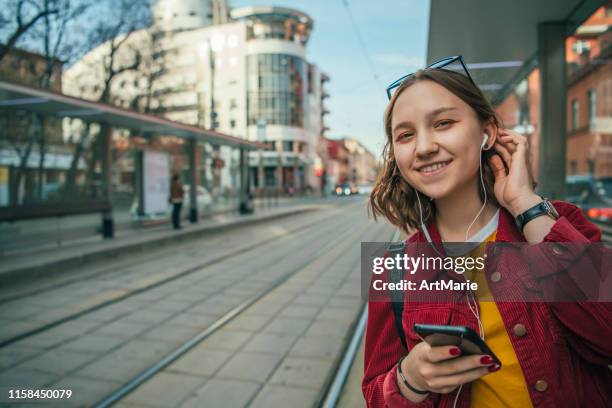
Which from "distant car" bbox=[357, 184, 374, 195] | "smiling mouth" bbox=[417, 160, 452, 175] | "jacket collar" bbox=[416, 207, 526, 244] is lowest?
"jacket collar" bbox=[416, 207, 526, 244]

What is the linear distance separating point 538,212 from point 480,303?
0.23m

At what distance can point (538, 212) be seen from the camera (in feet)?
3.27

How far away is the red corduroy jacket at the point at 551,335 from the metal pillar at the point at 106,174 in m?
11.4

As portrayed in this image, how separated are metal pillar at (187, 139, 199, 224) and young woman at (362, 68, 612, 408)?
1499cm

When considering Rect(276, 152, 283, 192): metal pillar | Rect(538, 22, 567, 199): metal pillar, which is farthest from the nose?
Rect(276, 152, 283, 192): metal pillar

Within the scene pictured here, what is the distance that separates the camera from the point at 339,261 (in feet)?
29.0

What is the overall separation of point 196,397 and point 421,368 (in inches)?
112

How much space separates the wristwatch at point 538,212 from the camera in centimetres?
100

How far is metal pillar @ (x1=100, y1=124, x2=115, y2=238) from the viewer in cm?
1138

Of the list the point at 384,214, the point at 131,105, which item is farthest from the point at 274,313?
the point at 131,105

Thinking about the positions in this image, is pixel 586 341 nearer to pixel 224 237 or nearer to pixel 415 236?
pixel 415 236

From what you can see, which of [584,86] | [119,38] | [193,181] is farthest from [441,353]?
[119,38]

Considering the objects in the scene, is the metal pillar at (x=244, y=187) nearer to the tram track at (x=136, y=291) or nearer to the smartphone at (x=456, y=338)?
the tram track at (x=136, y=291)

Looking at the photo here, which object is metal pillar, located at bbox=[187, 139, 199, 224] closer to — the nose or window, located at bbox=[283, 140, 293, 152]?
the nose
